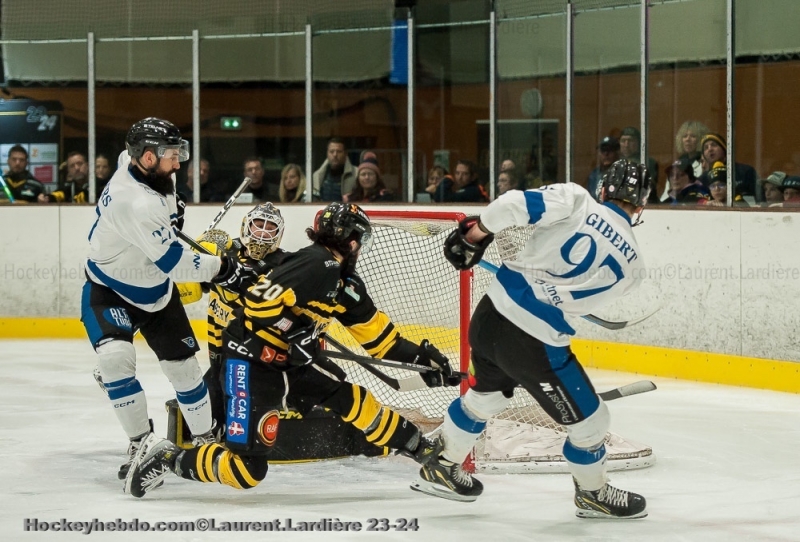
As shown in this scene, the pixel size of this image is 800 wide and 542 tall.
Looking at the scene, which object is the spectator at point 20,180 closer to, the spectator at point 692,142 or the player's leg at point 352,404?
the spectator at point 692,142

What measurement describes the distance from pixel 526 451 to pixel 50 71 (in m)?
5.27

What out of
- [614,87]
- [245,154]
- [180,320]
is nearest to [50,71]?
[245,154]

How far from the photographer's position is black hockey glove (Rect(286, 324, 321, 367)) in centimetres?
363

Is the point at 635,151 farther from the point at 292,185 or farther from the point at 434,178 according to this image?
the point at 292,185

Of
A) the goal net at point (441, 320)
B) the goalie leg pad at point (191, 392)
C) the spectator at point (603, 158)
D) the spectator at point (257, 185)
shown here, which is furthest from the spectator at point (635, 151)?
the goalie leg pad at point (191, 392)

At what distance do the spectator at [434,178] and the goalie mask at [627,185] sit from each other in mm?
4120

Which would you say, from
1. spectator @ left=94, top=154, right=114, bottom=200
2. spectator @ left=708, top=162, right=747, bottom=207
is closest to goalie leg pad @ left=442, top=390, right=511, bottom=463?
spectator @ left=708, top=162, right=747, bottom=207

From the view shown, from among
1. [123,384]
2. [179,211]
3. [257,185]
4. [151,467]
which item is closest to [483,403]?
[151,467]

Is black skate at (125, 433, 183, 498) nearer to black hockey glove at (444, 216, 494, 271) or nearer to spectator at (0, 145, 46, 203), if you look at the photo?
black hockey glove at (444, 216, 494, 271)

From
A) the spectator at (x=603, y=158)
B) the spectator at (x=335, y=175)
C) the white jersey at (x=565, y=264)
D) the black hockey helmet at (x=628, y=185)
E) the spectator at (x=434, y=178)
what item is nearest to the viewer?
the white jersey at (x=565, y=264)

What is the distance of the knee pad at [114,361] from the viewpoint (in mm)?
3812

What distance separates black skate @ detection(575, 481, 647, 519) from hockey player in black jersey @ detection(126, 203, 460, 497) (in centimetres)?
54

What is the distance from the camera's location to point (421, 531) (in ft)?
11.1

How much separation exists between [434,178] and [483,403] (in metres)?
4.18
